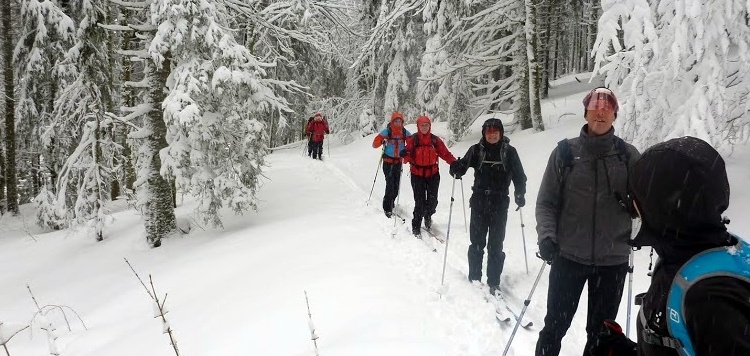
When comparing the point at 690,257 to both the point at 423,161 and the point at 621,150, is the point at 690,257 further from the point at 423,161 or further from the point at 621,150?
the point at 423,161

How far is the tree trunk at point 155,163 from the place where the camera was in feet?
32.3

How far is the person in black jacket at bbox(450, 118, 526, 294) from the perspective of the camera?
17.9 feet

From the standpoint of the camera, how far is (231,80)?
8.81m

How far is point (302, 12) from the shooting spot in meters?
18.2

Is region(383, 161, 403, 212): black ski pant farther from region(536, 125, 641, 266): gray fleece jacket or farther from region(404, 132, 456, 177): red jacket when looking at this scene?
region(536, 125, 641, 266): gray fleece jacket

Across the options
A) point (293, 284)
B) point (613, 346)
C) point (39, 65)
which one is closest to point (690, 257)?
point (613, 346)

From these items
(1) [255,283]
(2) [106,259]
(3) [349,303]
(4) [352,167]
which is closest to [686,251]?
(3) [349,303]

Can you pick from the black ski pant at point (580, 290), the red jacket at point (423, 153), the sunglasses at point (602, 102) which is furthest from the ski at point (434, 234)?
the sunglasses at point (602, 102)

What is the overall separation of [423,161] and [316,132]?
39.8 ft

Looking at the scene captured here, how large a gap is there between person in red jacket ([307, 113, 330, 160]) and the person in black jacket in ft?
46.5

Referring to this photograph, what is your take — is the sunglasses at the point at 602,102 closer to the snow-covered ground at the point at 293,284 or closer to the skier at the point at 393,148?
the snow-covered ground at the point at 293,284

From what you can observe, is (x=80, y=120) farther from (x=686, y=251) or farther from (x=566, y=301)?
(x=686, y=251)

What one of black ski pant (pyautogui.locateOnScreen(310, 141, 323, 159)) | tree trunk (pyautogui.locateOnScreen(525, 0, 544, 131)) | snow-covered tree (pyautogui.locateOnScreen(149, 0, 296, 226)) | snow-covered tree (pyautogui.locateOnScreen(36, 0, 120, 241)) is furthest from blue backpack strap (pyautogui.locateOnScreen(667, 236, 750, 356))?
black ski pant (pyautogui.locateOnScreen(310, 141, 323, 159))

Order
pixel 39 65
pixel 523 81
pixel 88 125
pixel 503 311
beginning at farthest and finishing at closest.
Answer: pixel 39 65, pixel 523 81, pixel 88 125, pixel 503 311
